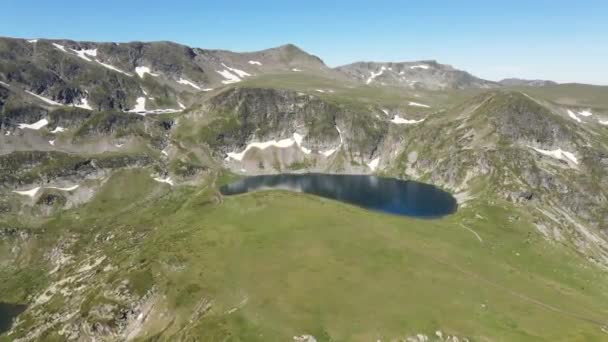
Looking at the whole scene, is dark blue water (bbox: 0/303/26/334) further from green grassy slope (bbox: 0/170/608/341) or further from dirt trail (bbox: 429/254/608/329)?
dirt trail (bbox: 429/254/608/329)

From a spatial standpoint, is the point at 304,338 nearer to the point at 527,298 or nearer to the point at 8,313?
the point at 527,298

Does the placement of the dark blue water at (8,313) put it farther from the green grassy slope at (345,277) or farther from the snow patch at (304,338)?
the snow patch at (304,338)

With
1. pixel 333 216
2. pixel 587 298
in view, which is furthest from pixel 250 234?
pixel 587 298

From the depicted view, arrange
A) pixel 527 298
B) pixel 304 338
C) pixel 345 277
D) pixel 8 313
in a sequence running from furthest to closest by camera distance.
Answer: pixel 8 313, pixel 345 277, pixel 527 298, pixel 304 338

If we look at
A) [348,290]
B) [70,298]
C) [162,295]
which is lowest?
[70,298]

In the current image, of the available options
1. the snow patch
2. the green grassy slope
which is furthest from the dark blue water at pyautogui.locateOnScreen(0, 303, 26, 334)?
the snow patch

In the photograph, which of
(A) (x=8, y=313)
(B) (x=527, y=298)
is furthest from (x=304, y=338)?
(A) (x=8, y=313)

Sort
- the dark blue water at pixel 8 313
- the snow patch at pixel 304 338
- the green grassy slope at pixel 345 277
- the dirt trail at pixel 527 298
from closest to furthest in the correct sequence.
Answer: the snow patch at pixel 304 338 → the green grassy slope at pixel 345 277 → the dirt trail at pixel 527 298 → the dark blue water at pixel 8 313

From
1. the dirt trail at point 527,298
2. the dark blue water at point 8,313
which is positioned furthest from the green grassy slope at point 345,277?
the dark blue water at point 8,313

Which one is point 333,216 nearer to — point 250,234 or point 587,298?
point 250,234
